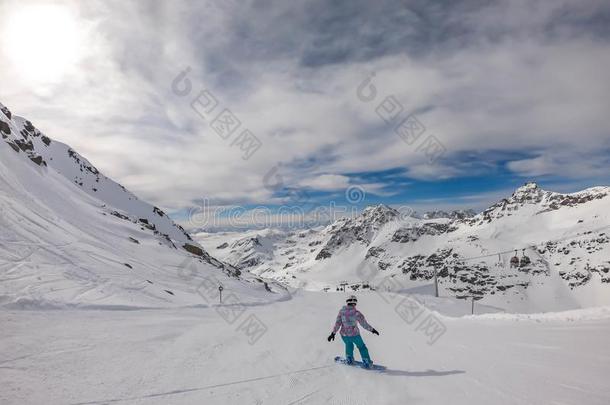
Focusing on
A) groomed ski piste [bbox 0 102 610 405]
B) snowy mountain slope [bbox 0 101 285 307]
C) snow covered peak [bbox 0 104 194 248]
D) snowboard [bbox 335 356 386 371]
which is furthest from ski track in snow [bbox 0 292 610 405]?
snow covered peak [bbox 0 104 194 248]

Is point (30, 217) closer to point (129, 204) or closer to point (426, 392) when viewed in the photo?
point (426, 392)

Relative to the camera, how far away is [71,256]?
21781mm

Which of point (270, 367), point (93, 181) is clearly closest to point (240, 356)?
point (270, 367)

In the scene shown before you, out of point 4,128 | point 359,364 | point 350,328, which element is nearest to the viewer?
point 359,364

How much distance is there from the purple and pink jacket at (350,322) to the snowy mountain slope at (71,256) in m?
11.0

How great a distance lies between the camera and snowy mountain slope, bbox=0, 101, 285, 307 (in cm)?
1527

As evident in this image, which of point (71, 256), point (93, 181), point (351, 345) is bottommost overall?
point (351, 345)

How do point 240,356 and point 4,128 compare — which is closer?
point 240,356

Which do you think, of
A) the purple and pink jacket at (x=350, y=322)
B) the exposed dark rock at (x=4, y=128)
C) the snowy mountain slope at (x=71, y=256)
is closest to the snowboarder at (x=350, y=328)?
the purple and pink jacket at (x=350, y=322)

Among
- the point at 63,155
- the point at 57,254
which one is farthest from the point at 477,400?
the point at 63,155

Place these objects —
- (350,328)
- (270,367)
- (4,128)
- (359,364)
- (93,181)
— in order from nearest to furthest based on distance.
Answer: (270,367), (359,364), (350,328), (4,128), (93,181)

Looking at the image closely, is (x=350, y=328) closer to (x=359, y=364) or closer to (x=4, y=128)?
(x=359, y=364)

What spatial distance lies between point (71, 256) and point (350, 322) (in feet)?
68.1

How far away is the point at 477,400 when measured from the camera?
5762 millimetres
